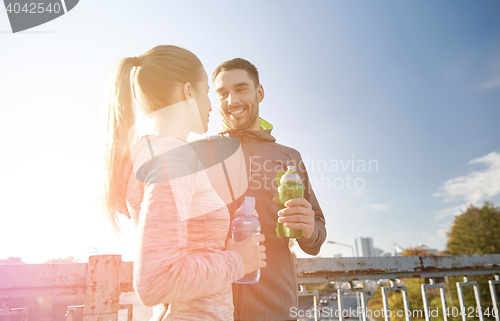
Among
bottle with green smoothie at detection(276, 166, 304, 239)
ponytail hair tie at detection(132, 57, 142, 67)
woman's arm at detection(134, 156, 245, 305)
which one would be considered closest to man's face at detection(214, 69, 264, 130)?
bottle with green smoothie at detection(276, 166, 304, 239)

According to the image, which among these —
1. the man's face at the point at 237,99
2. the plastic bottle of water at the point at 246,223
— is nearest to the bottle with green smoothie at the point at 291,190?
the plastic bottle of water at the point at 246,223

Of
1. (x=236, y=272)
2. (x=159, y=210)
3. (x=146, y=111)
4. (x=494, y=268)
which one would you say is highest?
(x=146, y=111)

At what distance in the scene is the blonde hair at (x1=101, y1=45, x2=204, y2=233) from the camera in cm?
140

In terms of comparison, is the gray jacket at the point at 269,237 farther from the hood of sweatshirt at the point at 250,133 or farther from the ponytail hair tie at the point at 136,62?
the ponytail hair tie at the point at 136,62

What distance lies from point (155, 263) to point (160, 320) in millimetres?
386

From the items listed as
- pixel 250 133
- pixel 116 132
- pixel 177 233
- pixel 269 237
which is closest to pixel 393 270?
pixel 269 237

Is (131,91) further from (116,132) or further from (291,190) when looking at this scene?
(291,190)

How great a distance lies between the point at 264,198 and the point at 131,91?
1363mm

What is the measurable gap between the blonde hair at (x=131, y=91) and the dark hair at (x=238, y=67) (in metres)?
1.33

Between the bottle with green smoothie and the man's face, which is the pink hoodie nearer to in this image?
the bottle with green smoothie

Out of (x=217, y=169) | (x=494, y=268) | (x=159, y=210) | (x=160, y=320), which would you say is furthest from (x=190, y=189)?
(x=494, y=268)

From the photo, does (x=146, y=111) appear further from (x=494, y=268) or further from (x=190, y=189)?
(x=494, y=268)

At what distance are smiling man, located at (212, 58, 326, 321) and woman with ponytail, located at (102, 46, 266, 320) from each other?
0.60 m

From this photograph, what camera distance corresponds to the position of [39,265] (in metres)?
2.01
